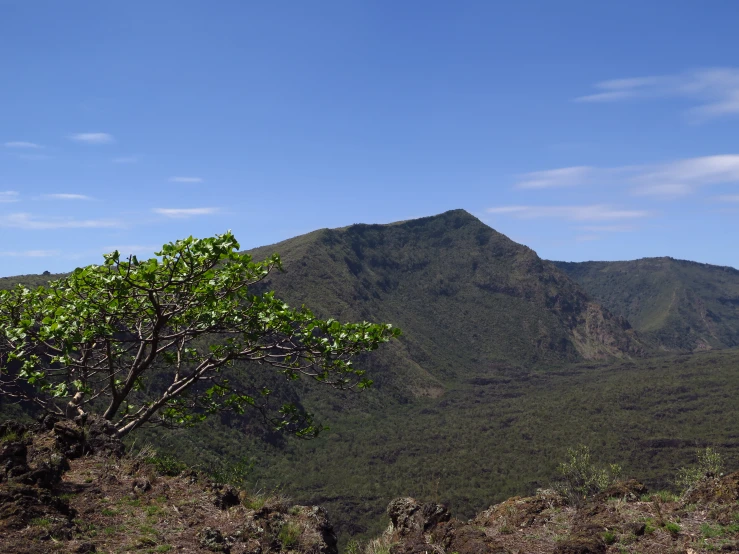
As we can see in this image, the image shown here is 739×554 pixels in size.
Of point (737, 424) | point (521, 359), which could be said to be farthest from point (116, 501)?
point (521, 359)

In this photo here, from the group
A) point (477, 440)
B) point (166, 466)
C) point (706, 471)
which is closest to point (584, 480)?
point (706, 471)

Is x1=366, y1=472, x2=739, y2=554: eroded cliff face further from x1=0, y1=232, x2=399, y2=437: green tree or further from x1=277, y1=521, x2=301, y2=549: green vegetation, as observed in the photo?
x1=0, y1=232, x2=399, y2=437: green tree

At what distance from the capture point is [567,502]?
12938 mm

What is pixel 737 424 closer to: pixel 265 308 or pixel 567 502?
pixel 567 502

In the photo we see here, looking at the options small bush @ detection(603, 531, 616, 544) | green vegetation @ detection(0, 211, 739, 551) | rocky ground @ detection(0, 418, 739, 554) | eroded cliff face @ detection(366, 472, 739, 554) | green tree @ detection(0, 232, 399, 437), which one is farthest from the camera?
green vegetation @ detection(0, 211, 739, 551)

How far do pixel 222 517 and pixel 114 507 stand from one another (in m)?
1.76

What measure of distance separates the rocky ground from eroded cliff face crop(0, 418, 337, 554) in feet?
0.07

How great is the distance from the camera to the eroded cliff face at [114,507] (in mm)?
7762

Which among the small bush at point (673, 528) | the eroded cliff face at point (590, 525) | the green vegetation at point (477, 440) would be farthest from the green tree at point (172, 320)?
the green vegetation at point (477, 440)

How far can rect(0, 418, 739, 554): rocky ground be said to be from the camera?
8.03 meters

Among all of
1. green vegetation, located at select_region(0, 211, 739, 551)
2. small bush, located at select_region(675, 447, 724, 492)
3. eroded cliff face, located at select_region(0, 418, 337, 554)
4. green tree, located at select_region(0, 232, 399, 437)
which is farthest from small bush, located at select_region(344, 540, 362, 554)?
green vegetation, located at select_region(0, 211, 739, 551)

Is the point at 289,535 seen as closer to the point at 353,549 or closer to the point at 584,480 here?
the point at 353,549

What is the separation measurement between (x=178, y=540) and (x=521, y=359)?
19377 cm

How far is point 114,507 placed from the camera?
29.1 ft
